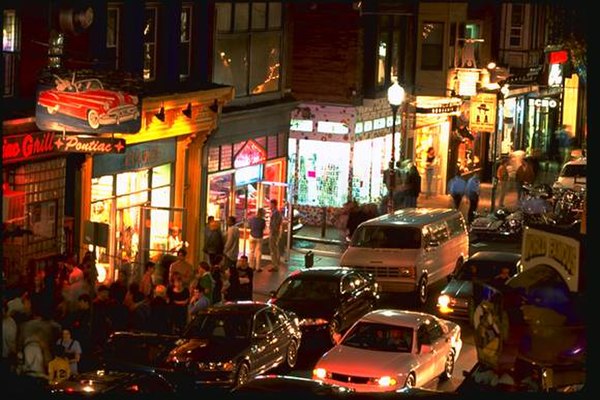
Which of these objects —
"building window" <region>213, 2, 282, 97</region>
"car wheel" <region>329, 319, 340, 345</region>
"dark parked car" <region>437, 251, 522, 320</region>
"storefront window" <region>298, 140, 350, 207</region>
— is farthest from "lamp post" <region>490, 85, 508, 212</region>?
"car wheel" <region>329, 319, 340, 345</region>

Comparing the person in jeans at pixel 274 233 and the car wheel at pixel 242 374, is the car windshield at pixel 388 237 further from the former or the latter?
the car wheel at pixel 242 374

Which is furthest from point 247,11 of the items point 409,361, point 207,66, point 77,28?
point 409,361

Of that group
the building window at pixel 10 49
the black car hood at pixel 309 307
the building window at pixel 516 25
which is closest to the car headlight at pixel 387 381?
the black car hood at pixel 309 307

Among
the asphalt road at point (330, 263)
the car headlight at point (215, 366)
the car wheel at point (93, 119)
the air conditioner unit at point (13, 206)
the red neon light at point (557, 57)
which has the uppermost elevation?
the red neon light at point (557, 57)

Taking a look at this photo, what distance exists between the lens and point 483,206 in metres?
47.6

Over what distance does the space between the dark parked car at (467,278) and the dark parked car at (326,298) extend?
61.9 inches

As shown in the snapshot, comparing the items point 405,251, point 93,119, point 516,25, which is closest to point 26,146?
point 93,119

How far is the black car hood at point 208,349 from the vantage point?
23156 millimetres

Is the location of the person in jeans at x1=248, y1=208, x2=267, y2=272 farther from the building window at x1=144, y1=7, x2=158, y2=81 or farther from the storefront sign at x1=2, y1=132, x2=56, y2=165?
the storefront sign at x1=2, y1=132, x2=56, y2=165

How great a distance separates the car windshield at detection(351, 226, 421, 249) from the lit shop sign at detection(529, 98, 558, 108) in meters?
28.4

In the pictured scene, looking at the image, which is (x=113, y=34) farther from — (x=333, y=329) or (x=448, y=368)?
(x=448, y=368)

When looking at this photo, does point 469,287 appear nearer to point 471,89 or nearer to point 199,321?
point 199,321

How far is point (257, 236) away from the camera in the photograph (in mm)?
34469

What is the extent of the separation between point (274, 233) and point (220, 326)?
35.4 feet
